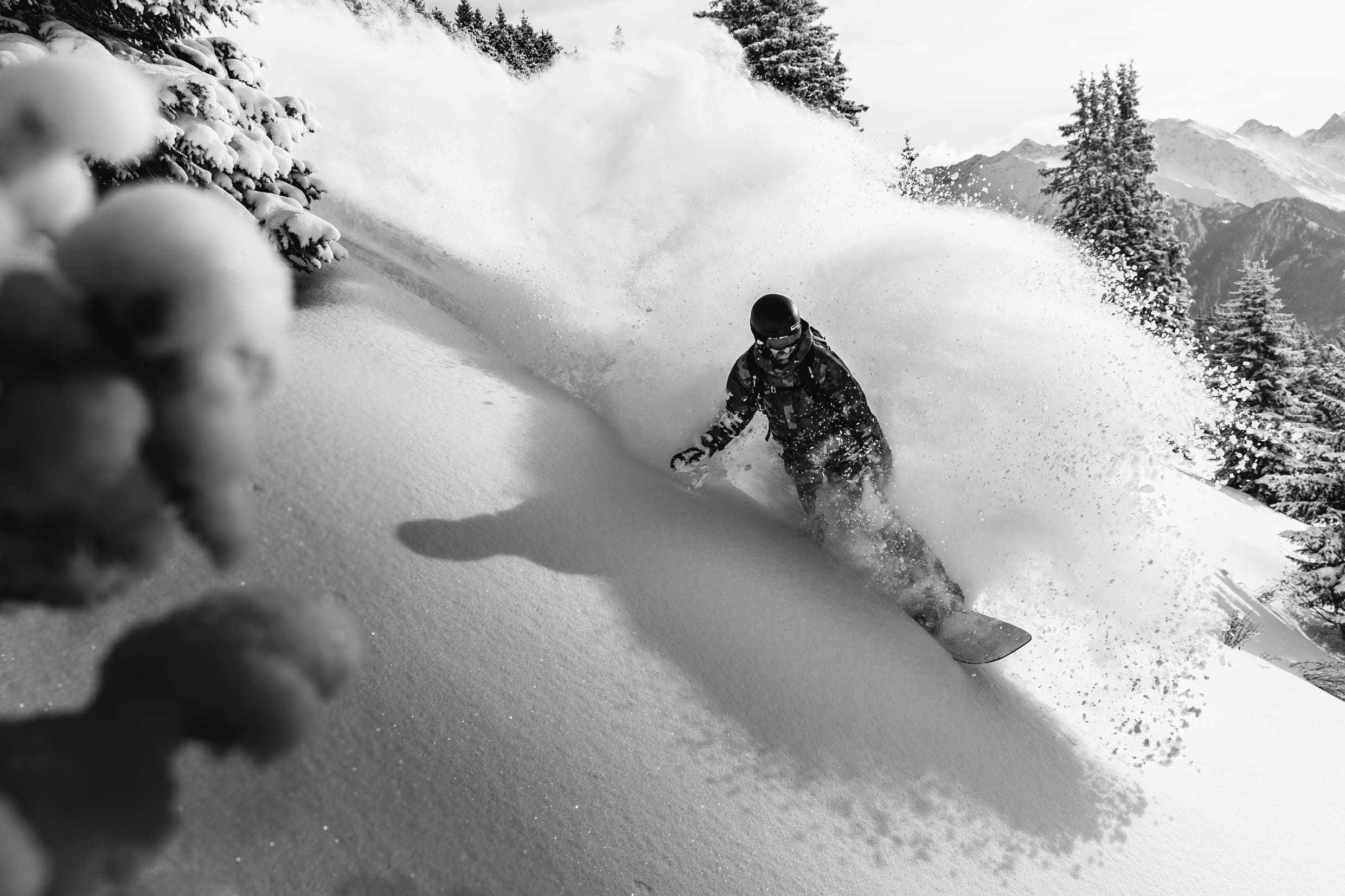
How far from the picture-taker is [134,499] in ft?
2.19

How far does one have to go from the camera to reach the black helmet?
412 centimetres

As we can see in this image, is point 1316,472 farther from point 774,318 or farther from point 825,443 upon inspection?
point 774,318

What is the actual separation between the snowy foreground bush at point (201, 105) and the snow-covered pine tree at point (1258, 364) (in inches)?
1097

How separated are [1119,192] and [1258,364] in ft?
27.3

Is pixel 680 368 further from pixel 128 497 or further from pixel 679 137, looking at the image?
pixel 128 497

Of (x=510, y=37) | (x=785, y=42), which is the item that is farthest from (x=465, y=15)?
(x=785, y=42)

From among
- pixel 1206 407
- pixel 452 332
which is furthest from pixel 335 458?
pixel 1206 407

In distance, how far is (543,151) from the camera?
9.90 meters

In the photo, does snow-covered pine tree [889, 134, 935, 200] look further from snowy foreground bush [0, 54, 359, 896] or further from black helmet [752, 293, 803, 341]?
snowy foreground bush [0, 54, 359, 896]

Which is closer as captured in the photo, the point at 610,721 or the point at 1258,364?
the point at 610,721

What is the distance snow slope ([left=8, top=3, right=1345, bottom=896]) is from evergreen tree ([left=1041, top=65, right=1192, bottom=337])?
18.8 m

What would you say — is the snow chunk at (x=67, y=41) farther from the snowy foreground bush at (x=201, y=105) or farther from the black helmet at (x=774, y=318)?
the black helmet at (x=774, y=318)

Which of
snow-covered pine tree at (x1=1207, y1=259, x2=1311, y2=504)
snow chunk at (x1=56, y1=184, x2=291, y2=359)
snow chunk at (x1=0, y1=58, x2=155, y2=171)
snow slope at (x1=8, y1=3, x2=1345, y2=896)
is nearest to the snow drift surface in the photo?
snow slope at (x1=8, y1=3, x2=1345, y2=896)

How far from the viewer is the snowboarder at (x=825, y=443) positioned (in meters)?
4.29
